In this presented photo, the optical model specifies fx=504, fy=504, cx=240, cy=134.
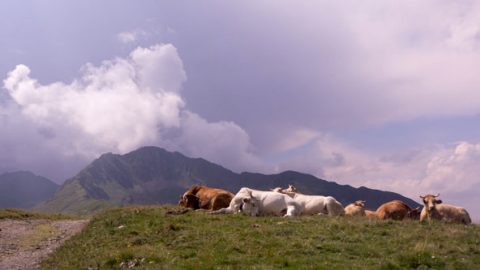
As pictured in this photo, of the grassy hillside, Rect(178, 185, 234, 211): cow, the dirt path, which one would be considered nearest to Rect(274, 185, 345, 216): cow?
Rect(178, 185, 234, 211): cow

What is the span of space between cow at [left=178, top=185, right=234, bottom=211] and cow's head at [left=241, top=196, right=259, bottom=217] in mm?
2508

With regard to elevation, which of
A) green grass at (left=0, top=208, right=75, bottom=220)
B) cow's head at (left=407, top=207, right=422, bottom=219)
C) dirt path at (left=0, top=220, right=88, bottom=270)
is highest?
cow's head at (left=407, top=207, right=422, bottom=219)

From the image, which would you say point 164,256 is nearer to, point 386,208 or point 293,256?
point 293,256

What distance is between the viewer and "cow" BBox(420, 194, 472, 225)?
25.6m

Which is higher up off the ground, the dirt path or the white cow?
the white cow

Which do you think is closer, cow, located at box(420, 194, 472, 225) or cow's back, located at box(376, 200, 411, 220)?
cow, located at box(420, 194, 472, 225)

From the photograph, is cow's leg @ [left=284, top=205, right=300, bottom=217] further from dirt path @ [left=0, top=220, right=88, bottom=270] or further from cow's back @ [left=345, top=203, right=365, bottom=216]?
dirt path @ [left=0, top=220, right=88, bottom=270]

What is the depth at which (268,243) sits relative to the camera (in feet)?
53.4

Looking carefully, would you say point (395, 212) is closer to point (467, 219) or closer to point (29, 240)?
point (467, 219)

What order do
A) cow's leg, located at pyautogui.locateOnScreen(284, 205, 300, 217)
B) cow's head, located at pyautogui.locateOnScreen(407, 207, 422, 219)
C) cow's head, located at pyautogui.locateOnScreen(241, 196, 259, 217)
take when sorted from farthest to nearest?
cow's head, located at pyautogui.locateOnScreen(407, 207, 422, 219) < cow's head, located at pyautogui.locateOnScreen(241, 196, 259, 217) < cow's leg, located at pyautogui.locateOnScreen(284, 205, 300, 217)

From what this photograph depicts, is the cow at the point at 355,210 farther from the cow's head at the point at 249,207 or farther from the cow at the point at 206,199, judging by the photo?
the cow at the point at 206,199

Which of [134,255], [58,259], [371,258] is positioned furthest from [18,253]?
[371,258]

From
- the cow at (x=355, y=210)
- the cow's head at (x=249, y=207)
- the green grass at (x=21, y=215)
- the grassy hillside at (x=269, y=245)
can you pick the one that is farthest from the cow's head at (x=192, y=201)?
the green grass at (x=21, y=215)

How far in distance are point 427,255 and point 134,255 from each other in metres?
8.72
